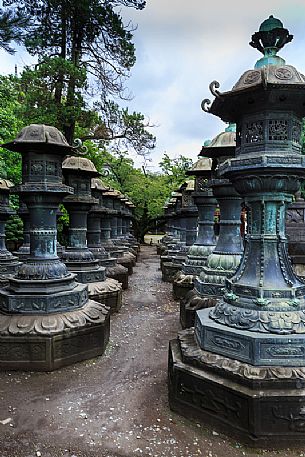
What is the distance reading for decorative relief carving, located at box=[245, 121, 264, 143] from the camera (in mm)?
3359

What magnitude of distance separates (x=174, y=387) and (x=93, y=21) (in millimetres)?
11651

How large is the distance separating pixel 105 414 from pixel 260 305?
1.71 m

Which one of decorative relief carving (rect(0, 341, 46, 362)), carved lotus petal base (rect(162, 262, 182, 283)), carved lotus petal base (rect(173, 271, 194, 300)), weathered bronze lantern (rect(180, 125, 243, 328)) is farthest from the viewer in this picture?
carved lotus petal base (rect(162, 262, 182, 283))

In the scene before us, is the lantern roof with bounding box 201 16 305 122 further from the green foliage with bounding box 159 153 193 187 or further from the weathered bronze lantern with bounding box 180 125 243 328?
the green foliage with bounding box 159 153 193 187

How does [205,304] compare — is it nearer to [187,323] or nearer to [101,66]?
[187,323]

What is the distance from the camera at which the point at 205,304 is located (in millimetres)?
5375

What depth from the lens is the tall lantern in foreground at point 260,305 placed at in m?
2.81

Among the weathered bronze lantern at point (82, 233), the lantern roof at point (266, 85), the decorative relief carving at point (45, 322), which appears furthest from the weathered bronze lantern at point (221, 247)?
the weathered bronze lantern at point (82, 233)

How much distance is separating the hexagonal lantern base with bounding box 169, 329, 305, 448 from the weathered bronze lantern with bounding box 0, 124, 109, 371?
1697 millimetres

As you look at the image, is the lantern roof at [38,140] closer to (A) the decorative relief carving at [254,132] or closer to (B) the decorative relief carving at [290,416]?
(A) the decorative relief carving at [254,132]

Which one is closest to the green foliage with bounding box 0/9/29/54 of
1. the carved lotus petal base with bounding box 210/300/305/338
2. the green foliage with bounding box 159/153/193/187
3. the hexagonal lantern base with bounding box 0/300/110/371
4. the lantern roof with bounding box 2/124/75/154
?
the lantern roof with bounding box 2/124/75/154

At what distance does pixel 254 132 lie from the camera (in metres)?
3.41

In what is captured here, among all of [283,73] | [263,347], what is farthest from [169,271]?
[283,73]

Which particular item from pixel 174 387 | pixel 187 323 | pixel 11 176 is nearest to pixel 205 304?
pixel 187 323
